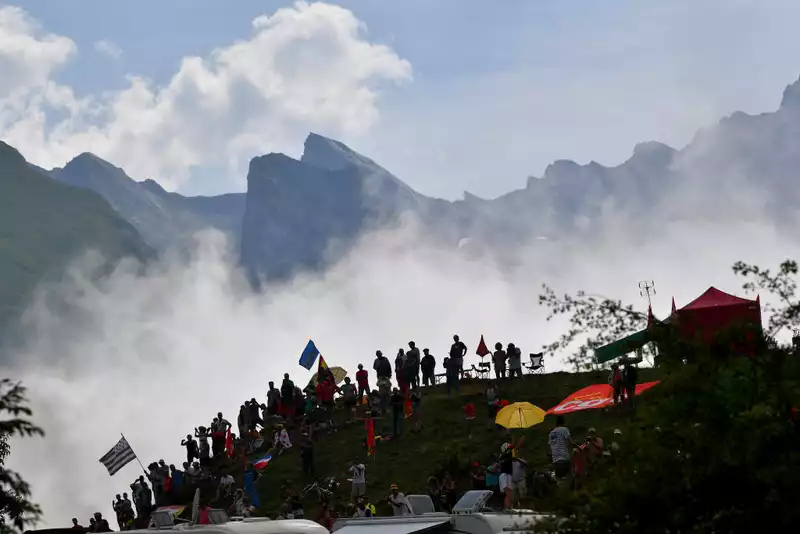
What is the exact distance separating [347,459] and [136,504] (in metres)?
6.06

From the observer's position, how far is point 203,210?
170m

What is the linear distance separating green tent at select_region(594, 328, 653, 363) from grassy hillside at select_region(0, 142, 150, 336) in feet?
435

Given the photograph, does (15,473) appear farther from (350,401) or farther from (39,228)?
(39,228)

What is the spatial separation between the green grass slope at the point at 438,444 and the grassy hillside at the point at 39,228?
104m

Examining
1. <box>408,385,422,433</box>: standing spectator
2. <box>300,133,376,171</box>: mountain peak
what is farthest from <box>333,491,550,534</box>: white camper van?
<box>300,133,376,171</box>: mountain peak

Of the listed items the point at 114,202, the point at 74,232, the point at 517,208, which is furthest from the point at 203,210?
the point at 517,208

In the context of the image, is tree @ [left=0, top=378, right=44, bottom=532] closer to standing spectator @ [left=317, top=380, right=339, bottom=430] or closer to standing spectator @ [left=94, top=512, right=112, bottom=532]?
standing spectator @ [left=94, top=512, right=112, bottom=532]

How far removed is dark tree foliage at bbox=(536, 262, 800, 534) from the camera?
983cm

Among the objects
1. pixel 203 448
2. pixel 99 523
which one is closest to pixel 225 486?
pixel 203 448

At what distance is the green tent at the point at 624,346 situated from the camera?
10936 mm

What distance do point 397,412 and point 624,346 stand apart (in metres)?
27.4

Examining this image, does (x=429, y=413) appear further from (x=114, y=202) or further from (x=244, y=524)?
(x=114, y=202)

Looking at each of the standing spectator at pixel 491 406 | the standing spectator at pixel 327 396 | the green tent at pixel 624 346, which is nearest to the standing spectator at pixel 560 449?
the standing spectator at pixel 491 406

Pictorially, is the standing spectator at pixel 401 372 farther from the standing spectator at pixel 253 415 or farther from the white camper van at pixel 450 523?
the white camper van at pixel 450 523
